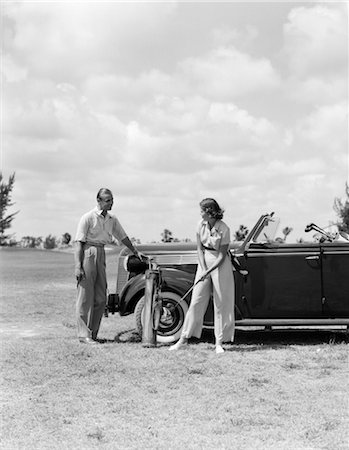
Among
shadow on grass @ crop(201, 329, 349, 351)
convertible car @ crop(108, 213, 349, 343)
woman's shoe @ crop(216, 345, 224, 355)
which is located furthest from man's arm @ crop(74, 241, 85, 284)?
woman's shoe @ crop(216, 345, 224, 355)

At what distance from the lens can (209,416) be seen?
512cm

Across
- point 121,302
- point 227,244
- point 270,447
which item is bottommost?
point 270,447

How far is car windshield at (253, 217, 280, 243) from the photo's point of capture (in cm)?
890

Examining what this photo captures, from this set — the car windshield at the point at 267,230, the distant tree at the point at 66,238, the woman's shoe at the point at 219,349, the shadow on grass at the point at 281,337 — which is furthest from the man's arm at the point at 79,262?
the distant tree at the point at 66,238

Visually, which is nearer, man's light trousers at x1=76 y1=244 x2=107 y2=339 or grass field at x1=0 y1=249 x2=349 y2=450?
grass field at x1=0 y1=249 x2=349 y2=450

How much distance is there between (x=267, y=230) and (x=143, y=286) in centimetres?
181

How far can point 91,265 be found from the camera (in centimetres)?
875

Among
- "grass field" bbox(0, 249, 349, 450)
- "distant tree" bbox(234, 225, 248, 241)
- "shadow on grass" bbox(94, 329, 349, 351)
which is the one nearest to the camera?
"grass field" bbox(0, 249, 349, 450)

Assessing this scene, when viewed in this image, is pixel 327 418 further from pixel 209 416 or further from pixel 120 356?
pixel 120 356

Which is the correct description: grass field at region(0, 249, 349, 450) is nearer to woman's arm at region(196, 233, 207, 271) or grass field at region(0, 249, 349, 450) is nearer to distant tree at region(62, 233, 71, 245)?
woman's arm at region(196, 233, 207, 271)

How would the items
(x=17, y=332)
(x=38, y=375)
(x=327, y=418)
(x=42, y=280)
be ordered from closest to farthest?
(x=327, y=418) < (x=38, y=375) < (x=17, y=332) < (x=42, y=280)

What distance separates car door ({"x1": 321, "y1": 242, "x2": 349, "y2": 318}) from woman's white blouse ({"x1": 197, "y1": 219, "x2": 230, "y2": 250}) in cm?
135

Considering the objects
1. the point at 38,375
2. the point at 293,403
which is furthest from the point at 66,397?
the point at 293,403

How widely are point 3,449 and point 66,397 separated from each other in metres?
1.37
